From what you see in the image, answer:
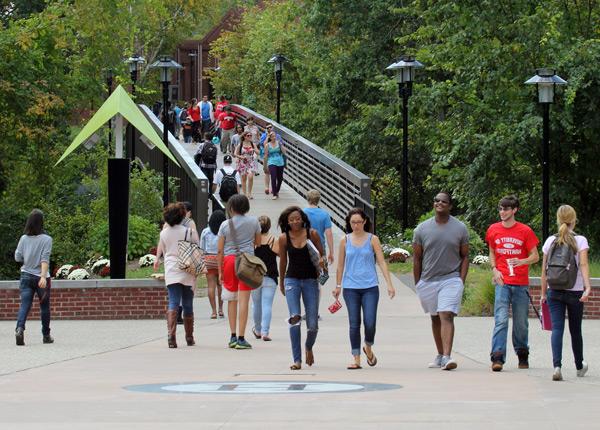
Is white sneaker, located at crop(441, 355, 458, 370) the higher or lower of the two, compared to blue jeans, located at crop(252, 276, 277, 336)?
lower

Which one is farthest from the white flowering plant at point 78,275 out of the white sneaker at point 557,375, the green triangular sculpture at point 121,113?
the white sneaker at point 557,375

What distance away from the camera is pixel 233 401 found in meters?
11.4

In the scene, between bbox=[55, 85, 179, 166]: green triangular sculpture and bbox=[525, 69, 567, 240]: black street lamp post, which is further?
bbox=[525, 69, 567, 240]: black street lamp post

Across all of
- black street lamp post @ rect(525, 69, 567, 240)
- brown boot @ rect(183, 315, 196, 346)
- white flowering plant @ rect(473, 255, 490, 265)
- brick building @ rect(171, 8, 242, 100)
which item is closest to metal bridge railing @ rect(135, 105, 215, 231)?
white flowering plant @ rect(473, 255, 490, 265)

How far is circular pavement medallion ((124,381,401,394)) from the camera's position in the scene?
1206 centimetres

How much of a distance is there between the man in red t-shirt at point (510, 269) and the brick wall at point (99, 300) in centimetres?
713

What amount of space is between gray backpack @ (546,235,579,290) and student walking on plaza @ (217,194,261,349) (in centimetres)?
388

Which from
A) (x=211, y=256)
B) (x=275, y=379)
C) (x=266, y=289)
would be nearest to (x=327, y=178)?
(x=211, y=256)

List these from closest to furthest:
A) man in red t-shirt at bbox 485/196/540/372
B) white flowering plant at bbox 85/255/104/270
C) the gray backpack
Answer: the gray backpack, man in red t-shirt at bbox 485/196/540/372, white flowering plant at bbox 85/255/104/270

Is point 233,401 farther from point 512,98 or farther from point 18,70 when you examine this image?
point 18,70

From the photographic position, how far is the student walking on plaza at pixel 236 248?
1595 cm

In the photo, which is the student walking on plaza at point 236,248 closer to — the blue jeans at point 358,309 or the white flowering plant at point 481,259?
the blue jeans at point 358,309

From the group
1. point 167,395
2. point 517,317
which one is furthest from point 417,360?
point 167,395

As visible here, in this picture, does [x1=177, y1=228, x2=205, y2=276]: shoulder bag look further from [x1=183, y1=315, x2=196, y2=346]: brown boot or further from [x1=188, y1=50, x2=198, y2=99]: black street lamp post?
[x1=188, y1=50, x2=198, y2=99]: black street lamp post
